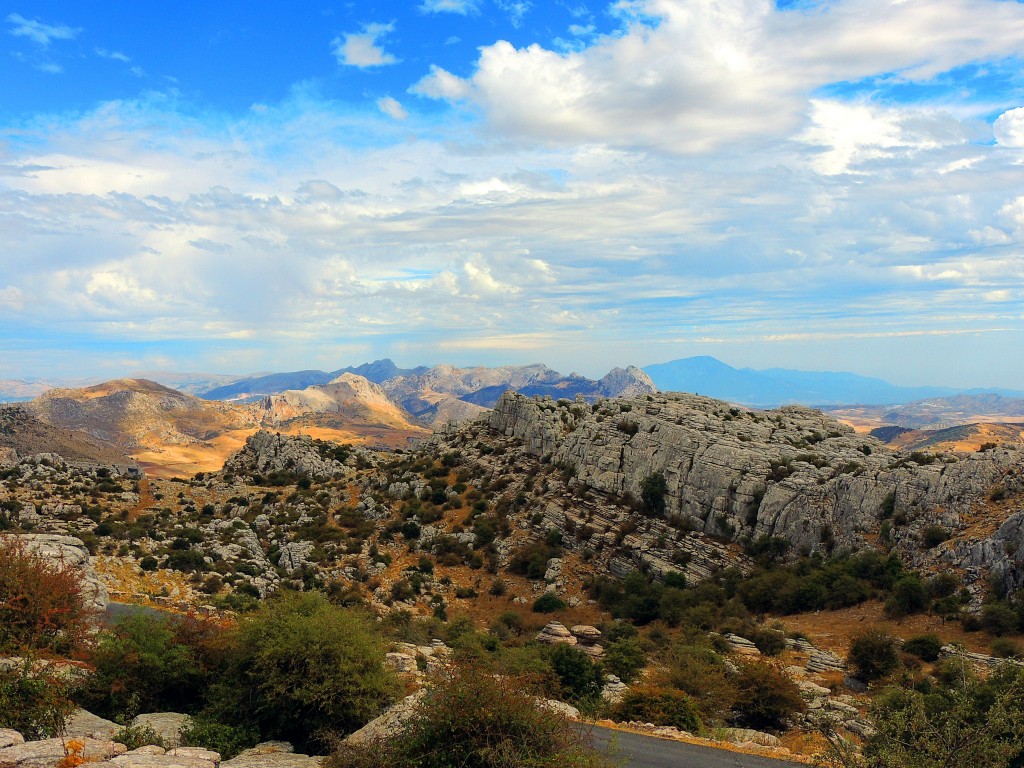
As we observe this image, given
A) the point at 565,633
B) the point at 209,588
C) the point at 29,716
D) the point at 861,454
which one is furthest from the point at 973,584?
the point at 209,588

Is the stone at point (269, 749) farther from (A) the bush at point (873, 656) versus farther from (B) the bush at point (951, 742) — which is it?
(A) the bush at point (873, 656)

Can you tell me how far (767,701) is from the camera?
74.1ft

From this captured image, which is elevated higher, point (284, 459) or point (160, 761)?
point (160, 761)

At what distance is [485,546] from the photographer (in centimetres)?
4934

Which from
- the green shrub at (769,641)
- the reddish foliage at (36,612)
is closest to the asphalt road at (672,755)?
the green shrub at (769,641)

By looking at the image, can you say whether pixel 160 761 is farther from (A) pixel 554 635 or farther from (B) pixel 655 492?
(B) pixel 655 492

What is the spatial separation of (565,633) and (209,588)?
22.8 m

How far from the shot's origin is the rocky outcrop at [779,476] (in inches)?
1512

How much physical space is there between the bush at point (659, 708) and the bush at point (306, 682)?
858 cm

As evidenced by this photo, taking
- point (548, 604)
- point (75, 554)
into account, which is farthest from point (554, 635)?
point (75, 554)

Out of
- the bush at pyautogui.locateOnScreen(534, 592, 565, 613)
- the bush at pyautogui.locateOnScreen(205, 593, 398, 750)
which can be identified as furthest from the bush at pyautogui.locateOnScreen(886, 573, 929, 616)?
the bush at pyautogui.locateOnScreen(205, 593, 398, 750)

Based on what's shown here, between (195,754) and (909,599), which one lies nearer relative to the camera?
(195,754)

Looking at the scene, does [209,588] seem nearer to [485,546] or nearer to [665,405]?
[485,546]

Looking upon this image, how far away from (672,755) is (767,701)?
6.07 m
